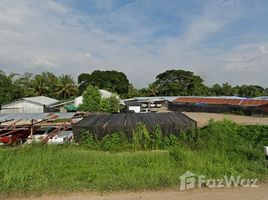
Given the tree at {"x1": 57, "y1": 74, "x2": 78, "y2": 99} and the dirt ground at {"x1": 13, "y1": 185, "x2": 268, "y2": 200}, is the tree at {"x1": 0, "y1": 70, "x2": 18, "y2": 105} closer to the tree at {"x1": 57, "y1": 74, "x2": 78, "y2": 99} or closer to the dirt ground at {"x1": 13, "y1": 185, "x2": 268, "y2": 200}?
the tree at {"x1": 57, "y1": 74, "x2": 78, "y2": 99}

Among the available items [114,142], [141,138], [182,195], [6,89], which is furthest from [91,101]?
[182,195]

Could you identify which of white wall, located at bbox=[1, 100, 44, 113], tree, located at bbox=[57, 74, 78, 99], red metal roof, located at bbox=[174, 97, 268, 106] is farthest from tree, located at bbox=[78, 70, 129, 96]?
white wall, located at bbox=[1, 100, 44, 113]

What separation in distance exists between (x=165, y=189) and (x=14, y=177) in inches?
144

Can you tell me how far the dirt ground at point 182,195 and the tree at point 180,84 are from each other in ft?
234

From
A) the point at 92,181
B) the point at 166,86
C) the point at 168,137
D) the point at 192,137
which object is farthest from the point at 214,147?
the point at 166,86

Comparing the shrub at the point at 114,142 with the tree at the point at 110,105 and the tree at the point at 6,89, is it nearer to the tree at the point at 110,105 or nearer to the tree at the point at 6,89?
the tree at the point at 110,105

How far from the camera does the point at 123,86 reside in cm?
7638

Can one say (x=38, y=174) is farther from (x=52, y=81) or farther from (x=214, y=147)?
(x=52, y=81)

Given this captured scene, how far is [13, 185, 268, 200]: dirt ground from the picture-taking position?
17.9 feet

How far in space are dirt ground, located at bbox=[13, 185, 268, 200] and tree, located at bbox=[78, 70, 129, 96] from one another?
65725mm

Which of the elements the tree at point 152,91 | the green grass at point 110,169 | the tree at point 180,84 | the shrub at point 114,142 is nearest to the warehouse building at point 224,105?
the tree at point 180,84

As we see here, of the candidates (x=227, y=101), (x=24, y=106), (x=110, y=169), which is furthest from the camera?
(x=227, y=101)

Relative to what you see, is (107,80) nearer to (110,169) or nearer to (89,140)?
(89,140)

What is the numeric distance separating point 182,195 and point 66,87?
5824 centimetres
